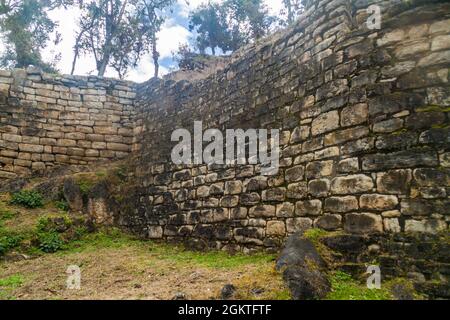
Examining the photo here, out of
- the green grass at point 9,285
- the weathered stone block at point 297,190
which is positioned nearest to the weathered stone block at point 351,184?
the weathered stone block at point 297,190

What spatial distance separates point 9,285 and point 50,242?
207cm

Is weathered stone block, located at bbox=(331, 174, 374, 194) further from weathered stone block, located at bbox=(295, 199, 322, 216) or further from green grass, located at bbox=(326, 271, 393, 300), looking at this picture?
green grass, located at bbox=(326, 271, 393, 300)

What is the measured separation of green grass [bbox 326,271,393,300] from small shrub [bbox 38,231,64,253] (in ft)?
18.7

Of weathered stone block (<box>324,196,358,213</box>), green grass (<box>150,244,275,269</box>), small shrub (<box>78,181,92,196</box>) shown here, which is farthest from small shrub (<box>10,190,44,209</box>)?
weathered stone block (<box>324,196,358,213</box>)

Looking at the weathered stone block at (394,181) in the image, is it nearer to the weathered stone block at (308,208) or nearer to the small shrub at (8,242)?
the weathered stone block at (308,208)

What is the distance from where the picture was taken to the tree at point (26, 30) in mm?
16078

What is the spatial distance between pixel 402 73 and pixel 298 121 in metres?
1.68

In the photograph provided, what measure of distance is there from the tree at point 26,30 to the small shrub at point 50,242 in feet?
39.9

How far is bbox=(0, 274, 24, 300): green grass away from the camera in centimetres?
483

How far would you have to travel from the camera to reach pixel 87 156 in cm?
1045

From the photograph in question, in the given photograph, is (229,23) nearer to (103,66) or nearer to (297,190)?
(103,66)

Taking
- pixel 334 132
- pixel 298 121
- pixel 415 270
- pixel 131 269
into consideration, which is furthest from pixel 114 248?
pixel 415 270

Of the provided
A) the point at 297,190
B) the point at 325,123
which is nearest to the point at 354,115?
the point at 325,123

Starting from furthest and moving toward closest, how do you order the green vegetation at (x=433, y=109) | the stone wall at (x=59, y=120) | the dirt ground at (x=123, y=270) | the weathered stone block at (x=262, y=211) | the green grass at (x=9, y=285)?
1. the stone wall at (x=59, y=120)
2. the weathered stone block at (x=262, y=211)
3. the green grass at (x=9, y=285)
4. the dirt ground at (x=123, y=270)
5. the green vegetation at (x=433, y=109)
